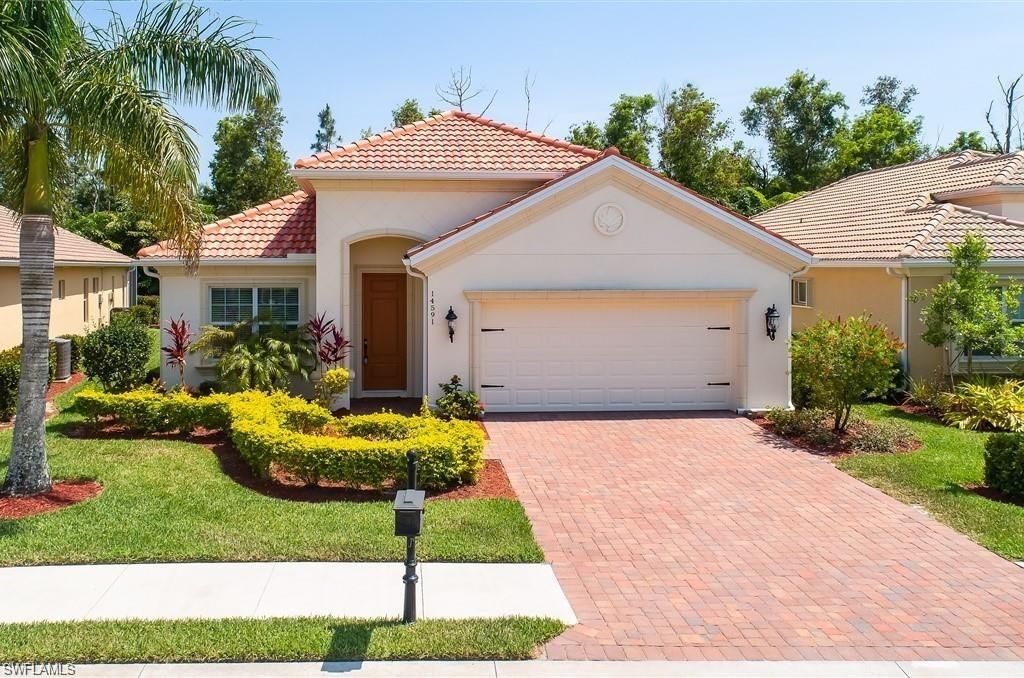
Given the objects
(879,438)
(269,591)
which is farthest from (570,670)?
(879,438)

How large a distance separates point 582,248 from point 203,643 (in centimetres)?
1096

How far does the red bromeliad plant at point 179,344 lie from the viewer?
16.0 m

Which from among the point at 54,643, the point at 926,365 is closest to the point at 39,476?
the point at 54,643

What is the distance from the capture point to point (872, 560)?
28.5 feet

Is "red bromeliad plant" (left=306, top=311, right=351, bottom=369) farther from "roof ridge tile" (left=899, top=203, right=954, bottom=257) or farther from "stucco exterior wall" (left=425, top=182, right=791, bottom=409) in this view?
"roof ridge tile" (left=899, top=203, right=954, bottom=257)

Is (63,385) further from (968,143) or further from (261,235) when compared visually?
(968,143)

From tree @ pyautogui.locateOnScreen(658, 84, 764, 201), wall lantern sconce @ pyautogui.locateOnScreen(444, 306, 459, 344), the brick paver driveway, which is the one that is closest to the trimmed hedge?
the brick paver driveway

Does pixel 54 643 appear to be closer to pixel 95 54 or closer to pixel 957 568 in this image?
pixel 95 54

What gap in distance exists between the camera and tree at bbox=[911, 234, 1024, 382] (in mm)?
16281

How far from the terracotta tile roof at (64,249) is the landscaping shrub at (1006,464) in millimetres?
18406

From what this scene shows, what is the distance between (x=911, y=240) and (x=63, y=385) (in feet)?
64.4

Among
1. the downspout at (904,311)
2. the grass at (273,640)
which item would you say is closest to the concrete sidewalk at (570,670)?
the grass at (273,640)

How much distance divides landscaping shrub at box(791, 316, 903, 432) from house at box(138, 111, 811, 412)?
1764 millimetres

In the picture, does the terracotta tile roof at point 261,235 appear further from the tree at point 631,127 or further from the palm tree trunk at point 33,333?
the tree at point 631,127
